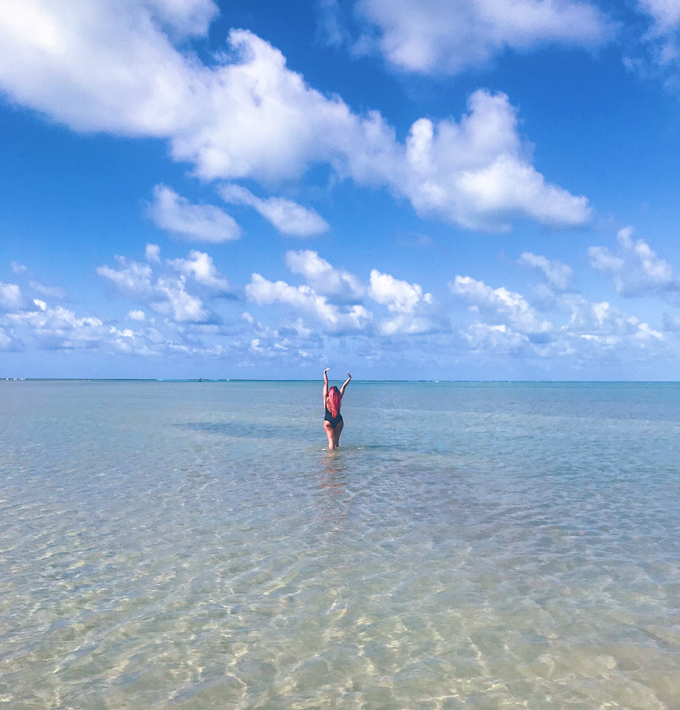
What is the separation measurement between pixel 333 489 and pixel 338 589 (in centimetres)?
769

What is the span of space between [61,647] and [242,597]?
8.49 ft

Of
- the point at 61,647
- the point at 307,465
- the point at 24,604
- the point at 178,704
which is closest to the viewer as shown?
the point at 178,704

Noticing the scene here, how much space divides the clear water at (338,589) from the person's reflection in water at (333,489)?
Result: 109mm

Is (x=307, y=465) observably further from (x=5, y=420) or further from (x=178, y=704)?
(x=5, y=420)

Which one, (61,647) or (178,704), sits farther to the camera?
(61,647)

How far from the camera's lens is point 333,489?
16.6 m

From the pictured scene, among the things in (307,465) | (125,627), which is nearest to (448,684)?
(125,627)

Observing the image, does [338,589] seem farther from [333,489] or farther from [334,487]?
[334,487]

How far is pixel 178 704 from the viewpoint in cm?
584

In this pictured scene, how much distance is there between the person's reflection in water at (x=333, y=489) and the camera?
13.8 meters

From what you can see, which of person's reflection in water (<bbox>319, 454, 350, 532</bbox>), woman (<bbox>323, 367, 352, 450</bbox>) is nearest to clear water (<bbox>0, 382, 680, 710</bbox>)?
person's reflection in water (<bbox>319, 454, 350, 532</bbox>)

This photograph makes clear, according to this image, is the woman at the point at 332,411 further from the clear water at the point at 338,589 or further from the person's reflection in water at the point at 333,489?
the clear water at the point at 338,589

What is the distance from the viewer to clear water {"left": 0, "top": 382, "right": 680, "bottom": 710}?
20.5 feet

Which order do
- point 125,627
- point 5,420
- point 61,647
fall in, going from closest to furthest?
point 61,647 → point 125,627 → point 5,420
